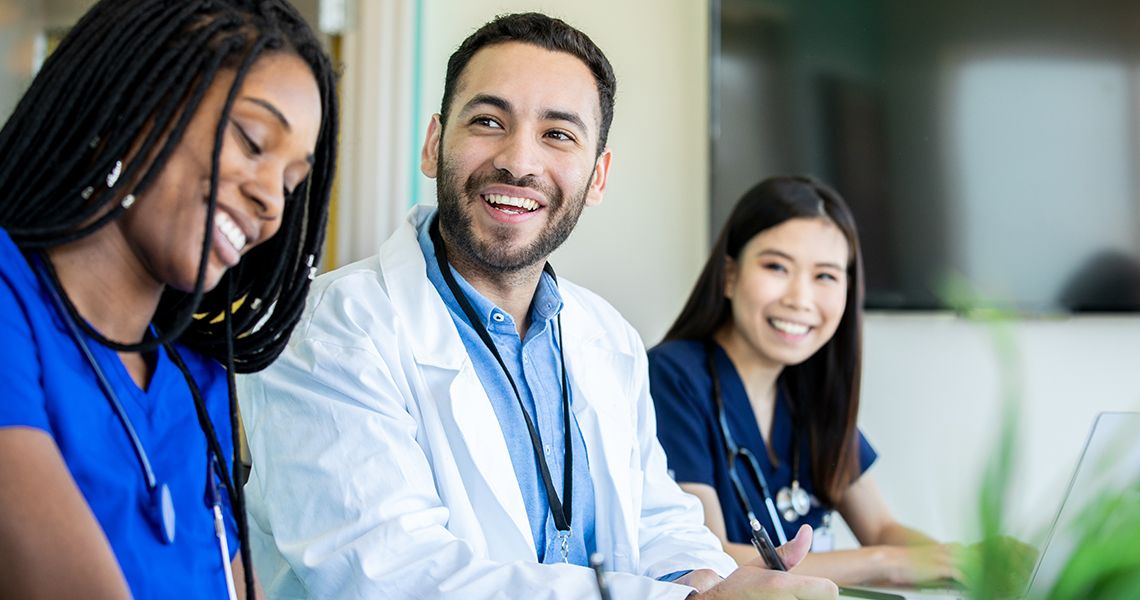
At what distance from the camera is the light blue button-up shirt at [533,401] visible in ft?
4.76

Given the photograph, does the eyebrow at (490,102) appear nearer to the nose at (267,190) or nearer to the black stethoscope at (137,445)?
the nose at (267,190)

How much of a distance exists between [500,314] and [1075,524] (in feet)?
3.45

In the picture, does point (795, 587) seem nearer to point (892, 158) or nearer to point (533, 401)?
point (533, 401)

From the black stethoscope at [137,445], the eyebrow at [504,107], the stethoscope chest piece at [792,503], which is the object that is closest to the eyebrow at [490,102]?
the eyebrow at [504,107]

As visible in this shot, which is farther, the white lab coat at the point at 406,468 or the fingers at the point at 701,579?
the fingers at the point at 701,579

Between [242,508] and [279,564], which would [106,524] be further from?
[279,564]

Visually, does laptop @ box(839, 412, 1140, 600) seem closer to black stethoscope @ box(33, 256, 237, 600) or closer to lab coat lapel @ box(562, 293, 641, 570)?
black stethoscope @ box(33, 256, 237, 600)

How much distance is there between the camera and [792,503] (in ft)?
6.66

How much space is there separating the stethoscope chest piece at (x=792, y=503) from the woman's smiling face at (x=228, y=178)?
1.33 metres

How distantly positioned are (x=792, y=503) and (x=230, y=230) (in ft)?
4.54

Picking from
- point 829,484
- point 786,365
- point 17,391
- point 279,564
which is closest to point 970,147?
point 786,365

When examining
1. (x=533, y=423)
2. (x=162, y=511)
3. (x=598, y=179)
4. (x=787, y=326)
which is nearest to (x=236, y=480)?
(x=162, y=511)

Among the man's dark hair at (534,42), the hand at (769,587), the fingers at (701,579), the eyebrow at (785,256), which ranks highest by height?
the man's dark hair at (534,42)

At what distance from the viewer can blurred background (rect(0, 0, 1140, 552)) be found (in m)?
2.54
